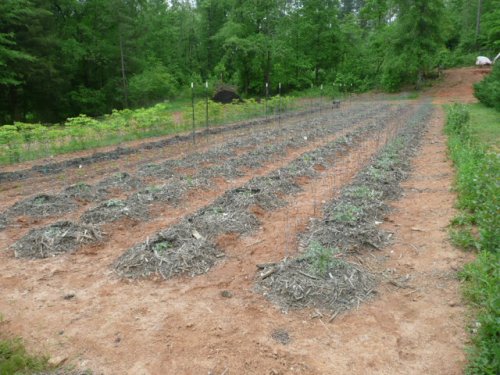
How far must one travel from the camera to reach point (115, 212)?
17.0 ft

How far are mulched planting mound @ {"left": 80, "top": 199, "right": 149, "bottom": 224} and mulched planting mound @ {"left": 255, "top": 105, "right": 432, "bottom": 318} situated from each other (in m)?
2.30

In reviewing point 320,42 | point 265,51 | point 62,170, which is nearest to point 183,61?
point 265,51

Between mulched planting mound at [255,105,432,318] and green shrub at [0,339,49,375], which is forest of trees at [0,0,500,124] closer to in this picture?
mulched planting mound at [255,105,432,318]

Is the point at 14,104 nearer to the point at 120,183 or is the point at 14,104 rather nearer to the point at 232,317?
the point at 120,183

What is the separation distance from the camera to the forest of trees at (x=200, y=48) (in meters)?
20.2

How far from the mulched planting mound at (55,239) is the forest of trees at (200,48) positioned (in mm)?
15570

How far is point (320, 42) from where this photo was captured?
32.4 meters

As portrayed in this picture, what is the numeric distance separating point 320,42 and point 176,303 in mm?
32812

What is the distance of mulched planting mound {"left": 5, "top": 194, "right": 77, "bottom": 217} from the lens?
17.8 ft

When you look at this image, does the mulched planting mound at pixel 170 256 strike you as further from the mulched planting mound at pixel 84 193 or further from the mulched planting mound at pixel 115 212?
the mulched planting mound at pixel 84 193

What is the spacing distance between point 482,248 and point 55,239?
4.84 meters

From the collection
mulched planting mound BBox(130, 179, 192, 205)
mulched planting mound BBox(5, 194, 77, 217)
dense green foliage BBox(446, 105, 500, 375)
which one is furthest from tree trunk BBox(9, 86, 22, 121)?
dense green foliage BBox(446, 105, 500, 375)

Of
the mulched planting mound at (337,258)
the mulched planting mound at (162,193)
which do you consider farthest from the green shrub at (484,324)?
the mulched planting mound at (162,193)

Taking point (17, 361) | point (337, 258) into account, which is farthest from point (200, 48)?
point (17, 361)
